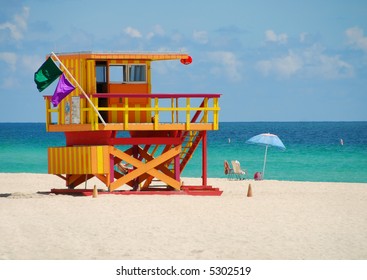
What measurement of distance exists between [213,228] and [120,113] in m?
7.83

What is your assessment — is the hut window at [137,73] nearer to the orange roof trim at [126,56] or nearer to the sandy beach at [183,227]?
the orange roof trim at [126,56]

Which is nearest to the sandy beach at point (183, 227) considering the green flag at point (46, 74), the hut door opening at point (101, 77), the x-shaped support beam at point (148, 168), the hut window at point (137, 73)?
the x-shaped support beam at point (148, 168)

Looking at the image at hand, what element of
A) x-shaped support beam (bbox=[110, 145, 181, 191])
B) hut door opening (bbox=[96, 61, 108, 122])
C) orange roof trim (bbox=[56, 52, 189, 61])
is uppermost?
orange roof trim (bbox=[56, 52, 189, 61])

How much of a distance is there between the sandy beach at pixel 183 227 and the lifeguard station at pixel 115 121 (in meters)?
1.01

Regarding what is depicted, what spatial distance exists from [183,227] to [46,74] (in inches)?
323

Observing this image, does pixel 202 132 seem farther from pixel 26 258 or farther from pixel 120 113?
pixel 26 258

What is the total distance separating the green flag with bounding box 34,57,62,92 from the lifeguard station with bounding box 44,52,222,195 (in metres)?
0.28

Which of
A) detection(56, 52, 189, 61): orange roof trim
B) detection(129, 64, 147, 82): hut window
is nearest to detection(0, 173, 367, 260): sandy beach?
detection(129, 64, 147, 82): hut window

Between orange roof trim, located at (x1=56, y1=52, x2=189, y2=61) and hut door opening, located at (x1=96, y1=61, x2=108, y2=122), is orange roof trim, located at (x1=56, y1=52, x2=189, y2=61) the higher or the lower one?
the higher one

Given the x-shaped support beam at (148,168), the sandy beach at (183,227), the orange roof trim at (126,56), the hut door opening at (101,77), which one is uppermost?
the orange roof trim at (126,56)

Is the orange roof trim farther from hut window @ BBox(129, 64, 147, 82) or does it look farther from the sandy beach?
the sandy beach

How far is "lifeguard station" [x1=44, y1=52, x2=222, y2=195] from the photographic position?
26.0 m

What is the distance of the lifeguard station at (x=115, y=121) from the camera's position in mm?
26016

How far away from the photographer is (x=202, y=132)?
2767 centimetres
